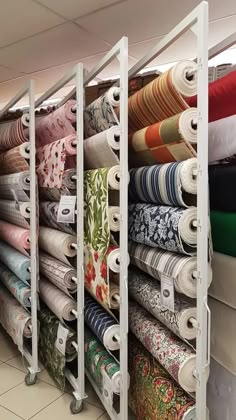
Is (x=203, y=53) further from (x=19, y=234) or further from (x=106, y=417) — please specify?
(x=106, y=417)

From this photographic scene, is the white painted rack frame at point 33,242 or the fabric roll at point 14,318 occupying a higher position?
the white painted rack frame at point 33,242

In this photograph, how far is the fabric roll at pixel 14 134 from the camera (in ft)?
7.80

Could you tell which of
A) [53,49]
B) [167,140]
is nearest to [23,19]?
[53,49]

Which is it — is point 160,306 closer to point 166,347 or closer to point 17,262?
point 166,347

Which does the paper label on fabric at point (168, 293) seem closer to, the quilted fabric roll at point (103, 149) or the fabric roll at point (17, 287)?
the quilted fabric roll at point (103, 149)

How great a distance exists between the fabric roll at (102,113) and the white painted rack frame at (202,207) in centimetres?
46

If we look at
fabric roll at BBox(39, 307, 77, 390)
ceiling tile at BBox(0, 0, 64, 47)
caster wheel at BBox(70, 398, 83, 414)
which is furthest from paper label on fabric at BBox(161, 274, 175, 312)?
ceiling tile at BBox(0, 0, 64, 47)

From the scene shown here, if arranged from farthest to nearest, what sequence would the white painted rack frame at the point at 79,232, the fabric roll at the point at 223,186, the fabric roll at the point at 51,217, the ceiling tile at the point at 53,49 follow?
the ceiling tile at the point at 53,49 < the fabric roll at the point at 51,217 < the white painted rack frame at the point at 79,232 < the fabric roll at the point at 223,186

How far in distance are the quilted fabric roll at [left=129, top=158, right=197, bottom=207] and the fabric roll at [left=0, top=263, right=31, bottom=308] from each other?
1.19 meters

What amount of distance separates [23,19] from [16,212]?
134 cm

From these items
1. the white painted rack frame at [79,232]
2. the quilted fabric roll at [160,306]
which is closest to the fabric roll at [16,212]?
the white painted rack frame at [79,232]

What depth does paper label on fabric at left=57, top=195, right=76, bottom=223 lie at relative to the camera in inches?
75.4

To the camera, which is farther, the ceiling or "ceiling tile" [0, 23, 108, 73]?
"ceiling tile" [0, 23, 108, 73]

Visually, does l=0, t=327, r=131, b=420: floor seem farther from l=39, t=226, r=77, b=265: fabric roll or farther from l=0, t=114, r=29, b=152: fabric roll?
l=0, t=114, r=29, b=152: fabric roll
